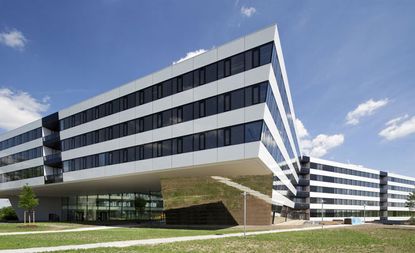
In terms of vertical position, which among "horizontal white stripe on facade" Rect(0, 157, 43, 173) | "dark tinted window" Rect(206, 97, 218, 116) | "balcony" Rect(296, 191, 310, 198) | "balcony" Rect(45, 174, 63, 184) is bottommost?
"balcony" Rect(296, 191, 310, 198)

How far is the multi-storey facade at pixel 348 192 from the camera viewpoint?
10250 cm

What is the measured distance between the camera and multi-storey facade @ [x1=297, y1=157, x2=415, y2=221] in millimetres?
102500

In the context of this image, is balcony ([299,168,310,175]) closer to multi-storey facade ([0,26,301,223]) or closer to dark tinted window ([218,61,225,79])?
multi-storey facade ([0,26,301,223])

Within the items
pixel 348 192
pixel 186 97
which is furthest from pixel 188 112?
pixel 348 192

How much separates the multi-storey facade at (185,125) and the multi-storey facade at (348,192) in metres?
56.2

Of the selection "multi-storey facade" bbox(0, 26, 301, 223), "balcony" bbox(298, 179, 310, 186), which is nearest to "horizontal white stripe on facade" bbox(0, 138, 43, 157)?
"multi-storey facade" bbox(0, 26, 301, 223)

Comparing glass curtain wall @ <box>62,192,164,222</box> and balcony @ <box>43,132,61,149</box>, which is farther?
glass curtain wall @ <box>62,192,164,222</box>

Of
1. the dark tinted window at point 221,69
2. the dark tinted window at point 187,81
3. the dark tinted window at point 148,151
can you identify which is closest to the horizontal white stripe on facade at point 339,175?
the dark tinted window at point 148,151

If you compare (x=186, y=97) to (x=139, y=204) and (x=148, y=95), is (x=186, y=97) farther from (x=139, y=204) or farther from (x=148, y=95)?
(x=139, y=204)

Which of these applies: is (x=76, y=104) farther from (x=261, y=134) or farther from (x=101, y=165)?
(x=261, y=134)

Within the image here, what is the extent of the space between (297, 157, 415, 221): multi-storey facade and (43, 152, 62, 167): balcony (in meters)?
57.5

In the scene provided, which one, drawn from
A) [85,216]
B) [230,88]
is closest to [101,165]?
[230,88]

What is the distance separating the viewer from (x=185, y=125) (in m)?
35.6

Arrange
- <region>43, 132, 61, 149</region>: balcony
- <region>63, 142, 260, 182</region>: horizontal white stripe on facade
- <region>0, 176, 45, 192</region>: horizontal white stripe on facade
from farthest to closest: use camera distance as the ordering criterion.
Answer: <region>0, 176, 45, 192</region>: horizontal white stripe on facade, <region>43, 132, 61, 149</region>: balcony, <region>63, 142, 260, 182</region>: horizontal white stripe on facade
